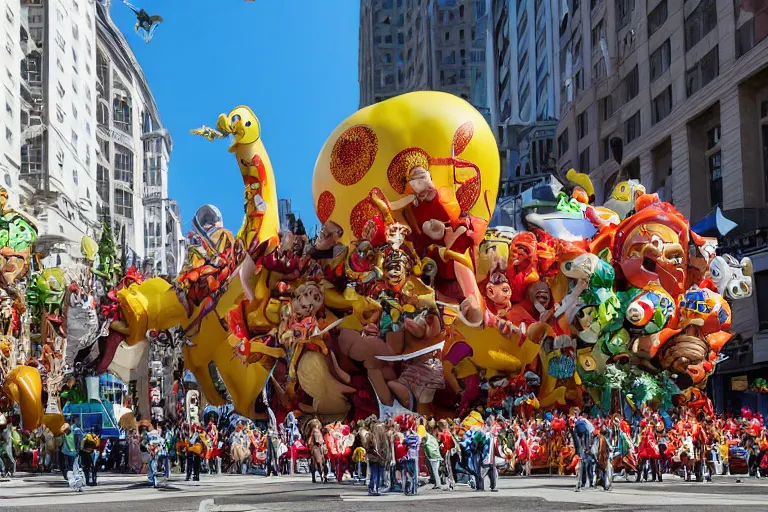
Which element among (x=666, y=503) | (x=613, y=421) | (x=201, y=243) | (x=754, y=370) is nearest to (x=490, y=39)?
(x=754, y=370)

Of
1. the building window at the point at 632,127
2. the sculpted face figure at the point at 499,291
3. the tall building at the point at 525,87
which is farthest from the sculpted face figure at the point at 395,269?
the tall building at the point at 525,87

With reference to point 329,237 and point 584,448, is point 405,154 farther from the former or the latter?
point 584,448

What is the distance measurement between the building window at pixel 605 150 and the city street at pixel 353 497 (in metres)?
30.3

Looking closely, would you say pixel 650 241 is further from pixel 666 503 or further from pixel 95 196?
pixel 95 196

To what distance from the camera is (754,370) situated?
132ft

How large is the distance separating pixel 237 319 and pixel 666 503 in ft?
43.6

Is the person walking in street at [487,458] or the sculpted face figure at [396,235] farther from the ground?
the sculpted face figure at [396,235]

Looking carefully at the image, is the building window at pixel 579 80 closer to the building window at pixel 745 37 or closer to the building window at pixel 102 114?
the building window at pixel 745 37

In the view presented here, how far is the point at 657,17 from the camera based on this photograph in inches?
1929

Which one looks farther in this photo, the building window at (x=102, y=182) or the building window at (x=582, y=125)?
the building window at (x=102, y=182)

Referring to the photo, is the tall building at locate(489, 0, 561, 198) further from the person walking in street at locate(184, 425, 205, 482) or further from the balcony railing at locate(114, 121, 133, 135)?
the person walking in street at locate(184, 425, 205, 482)

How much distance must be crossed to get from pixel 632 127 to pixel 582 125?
6610 millimetres

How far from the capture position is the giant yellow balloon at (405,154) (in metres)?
27.8

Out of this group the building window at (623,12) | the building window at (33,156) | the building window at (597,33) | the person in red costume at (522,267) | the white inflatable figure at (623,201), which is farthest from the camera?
the building window at (33,156)
